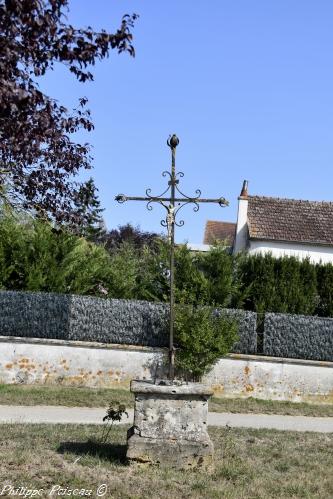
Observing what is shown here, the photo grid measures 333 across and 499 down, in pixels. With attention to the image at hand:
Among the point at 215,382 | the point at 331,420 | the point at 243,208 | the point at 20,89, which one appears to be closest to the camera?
the point at 20,89

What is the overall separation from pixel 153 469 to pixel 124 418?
4.00m

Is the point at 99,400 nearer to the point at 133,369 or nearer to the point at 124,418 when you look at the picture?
the point at 124,418

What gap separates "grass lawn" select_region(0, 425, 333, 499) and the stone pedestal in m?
0.14

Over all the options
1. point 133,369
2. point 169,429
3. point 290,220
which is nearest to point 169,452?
point 169,429

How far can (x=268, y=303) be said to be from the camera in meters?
→ 15.5

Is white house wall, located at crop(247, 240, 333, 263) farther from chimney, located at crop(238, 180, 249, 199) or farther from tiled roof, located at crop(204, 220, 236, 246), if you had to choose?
tiled roof, located at crop(204, 220, 236, 246)

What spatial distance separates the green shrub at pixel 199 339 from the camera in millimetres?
13500

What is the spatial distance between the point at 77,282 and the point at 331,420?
6820 mm

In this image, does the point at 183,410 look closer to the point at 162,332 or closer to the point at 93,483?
the point at 93,483

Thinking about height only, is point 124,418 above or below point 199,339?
below

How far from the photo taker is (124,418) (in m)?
10.0

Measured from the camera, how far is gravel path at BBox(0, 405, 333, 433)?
9570 mm

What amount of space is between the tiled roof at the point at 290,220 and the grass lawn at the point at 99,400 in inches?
416

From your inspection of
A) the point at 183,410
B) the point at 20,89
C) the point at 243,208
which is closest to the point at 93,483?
the point at 183,410
